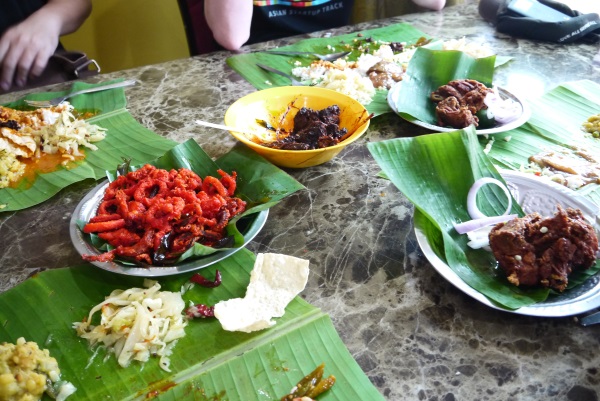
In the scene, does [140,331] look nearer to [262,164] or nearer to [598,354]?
[262,164]

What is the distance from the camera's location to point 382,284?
156 cm

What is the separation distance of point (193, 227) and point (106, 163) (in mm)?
894

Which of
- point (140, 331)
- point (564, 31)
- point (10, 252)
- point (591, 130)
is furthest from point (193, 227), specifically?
point (564, 31)

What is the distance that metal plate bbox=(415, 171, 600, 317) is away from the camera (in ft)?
4.36

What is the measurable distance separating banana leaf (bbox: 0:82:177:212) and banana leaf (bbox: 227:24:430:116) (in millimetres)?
794

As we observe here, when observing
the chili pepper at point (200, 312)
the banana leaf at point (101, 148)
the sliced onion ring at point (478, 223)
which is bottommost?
the banana leaf at point (101, 148)

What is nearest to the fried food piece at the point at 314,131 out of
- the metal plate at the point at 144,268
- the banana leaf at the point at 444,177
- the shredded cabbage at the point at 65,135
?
the banana leaf at the point at 444,177

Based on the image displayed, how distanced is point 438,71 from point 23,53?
271 cm

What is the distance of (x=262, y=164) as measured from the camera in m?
1.95

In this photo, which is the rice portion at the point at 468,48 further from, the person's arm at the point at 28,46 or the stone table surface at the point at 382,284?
the person's arm at the point at 28,46

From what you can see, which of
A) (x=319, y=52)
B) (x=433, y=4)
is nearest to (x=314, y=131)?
(x=319, y=52)

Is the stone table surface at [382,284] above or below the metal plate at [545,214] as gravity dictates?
below

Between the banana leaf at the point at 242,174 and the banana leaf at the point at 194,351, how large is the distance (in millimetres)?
187

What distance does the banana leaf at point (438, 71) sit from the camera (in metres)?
2.63
